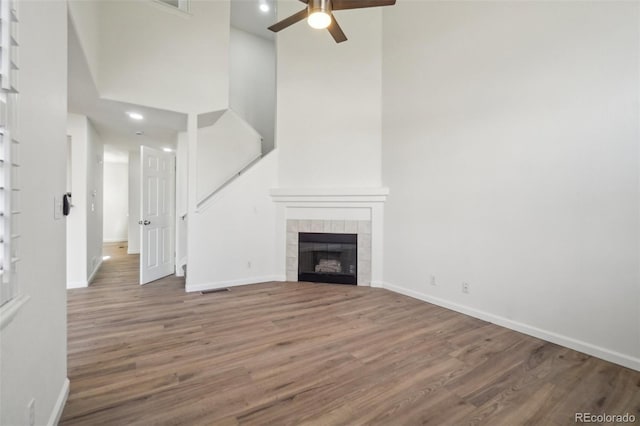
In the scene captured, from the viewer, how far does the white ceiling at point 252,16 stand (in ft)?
18.1

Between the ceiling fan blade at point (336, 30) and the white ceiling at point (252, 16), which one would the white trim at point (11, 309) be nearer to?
the ceiling fan blade at point (336, 30)

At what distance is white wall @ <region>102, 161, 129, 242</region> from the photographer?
891cm

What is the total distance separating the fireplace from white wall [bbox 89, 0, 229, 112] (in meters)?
2.49

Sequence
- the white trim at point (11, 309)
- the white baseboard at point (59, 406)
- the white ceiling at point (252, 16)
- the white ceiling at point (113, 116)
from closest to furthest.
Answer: the white trim at point (11, 309) → the white baseboard at point (59, 406) → the white ceiling at point (113, 116) → the white ceiling at point (252, 16)

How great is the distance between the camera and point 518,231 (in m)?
2.88

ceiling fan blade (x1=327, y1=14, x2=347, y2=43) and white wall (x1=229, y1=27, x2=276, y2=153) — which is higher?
white wall (x1=229, y1=27, x2=276, y2=153)

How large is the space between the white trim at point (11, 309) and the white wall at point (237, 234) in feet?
→ 10.0

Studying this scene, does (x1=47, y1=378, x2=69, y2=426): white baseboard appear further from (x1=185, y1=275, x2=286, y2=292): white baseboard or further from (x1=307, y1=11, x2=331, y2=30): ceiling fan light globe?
(x1=307, y1=11, x2=331, y2=30): ceiling fan light globe

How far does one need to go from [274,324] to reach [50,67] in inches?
103

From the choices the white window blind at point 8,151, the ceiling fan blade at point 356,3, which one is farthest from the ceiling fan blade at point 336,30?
the white window blind at point 8,151

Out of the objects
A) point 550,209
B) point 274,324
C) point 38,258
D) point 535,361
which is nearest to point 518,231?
point 550,209

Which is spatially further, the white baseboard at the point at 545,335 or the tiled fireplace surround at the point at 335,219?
the tiled fireplace surround at the point at 335,219

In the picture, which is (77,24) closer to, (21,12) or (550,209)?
(21,12)

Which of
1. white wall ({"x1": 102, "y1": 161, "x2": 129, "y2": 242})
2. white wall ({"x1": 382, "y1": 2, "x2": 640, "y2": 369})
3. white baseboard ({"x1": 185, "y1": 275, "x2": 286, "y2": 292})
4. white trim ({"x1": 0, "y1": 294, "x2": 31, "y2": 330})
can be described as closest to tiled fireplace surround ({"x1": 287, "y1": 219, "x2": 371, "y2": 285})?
white baseboard ({"x1": 185, "y1": 275, "x2": 286, "y2": 292})
